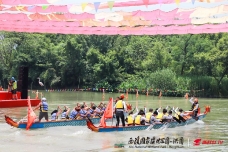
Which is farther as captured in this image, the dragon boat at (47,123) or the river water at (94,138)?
the dragon boat at (47,123)

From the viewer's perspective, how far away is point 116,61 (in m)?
59.3

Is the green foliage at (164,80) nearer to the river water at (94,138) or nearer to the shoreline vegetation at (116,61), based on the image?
the shoreline vegetation at (116,61)

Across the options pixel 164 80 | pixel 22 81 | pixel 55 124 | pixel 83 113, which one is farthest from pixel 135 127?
pixel 164 80

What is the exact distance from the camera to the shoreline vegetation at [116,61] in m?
50.8

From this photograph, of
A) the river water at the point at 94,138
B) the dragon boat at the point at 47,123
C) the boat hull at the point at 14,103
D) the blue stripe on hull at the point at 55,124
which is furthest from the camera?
the boat hull at the point at 14,103

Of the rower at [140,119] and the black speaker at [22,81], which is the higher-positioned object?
the black speaker at [22,81]

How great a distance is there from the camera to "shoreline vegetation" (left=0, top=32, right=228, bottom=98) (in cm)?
5075

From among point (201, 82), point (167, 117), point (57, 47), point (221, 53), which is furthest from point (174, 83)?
point (167, 117)

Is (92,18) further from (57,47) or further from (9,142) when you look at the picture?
(57,47)

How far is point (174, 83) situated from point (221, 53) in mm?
6170

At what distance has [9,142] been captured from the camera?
15484 millimetres

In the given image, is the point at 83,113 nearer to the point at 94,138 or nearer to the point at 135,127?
the point at 135,127

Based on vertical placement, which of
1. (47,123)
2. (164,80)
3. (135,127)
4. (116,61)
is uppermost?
(116,61)

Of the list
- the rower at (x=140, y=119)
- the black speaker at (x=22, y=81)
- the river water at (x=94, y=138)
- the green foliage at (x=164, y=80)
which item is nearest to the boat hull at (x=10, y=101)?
the black speaker at (x=22, y=81)
